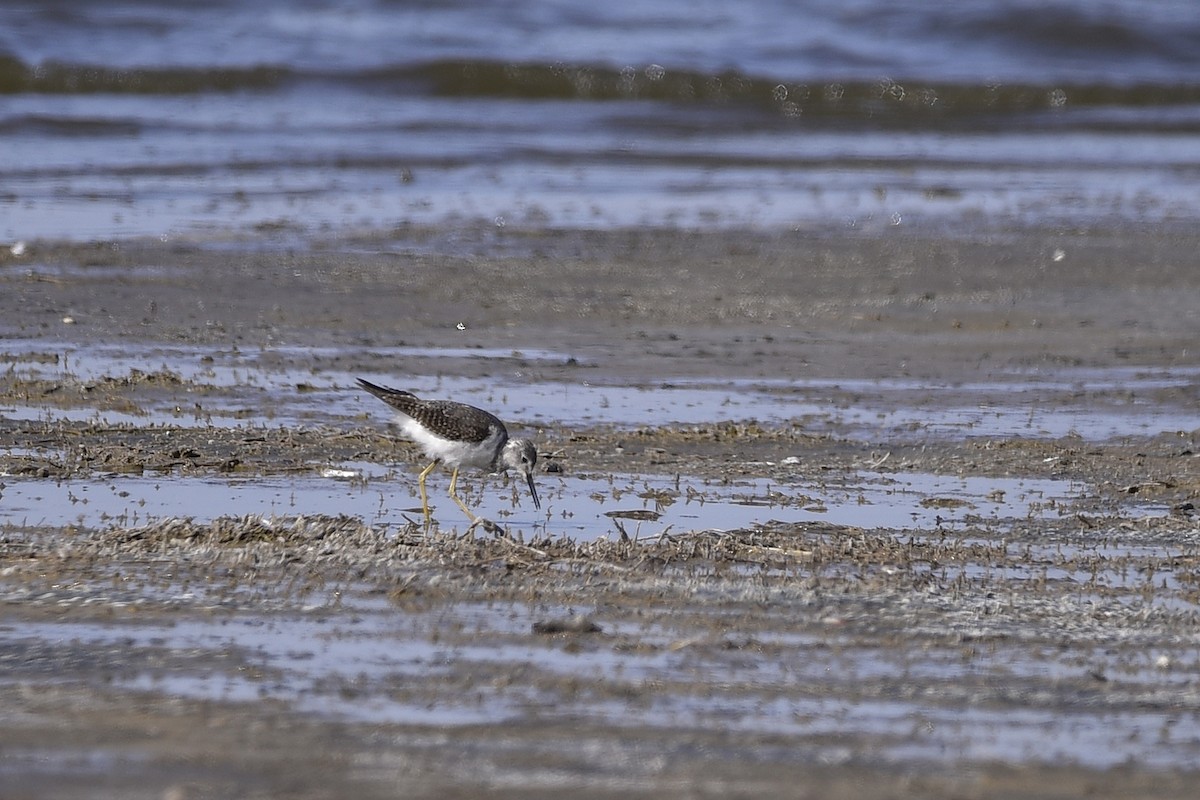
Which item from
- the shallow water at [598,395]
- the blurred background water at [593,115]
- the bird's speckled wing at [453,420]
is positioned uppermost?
the blurred background water at [593,115]

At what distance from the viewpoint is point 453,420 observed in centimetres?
794

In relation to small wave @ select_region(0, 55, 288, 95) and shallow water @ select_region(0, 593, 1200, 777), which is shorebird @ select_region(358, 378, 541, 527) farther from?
small wave @ select_region(0, 55, 288, 95)

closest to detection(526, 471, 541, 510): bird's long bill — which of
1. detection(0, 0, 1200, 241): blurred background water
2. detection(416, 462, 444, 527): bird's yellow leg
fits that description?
detection(416, 462, 444, 527): bird's yellow leg

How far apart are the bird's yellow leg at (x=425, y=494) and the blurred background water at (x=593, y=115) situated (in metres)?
7.51

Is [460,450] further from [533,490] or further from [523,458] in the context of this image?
[533,490]

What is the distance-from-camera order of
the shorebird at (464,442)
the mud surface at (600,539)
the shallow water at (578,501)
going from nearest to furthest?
1. the mud surface at (600,539)
2. the shallow water at (578,501)
3. the shorebird at (464,442)

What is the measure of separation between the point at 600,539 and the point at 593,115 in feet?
66.4

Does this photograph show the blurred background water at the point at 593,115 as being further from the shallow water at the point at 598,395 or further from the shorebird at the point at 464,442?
the shorebird at the point at 464,442

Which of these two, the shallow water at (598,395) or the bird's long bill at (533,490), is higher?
the shallow water at (598,395)

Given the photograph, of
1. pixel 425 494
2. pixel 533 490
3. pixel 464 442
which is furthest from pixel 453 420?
pixel 533 490

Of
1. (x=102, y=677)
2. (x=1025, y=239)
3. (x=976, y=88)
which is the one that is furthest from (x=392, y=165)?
(x=102, y=677)

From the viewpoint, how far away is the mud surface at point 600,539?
477 centimetres

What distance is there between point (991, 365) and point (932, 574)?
5.31 metres

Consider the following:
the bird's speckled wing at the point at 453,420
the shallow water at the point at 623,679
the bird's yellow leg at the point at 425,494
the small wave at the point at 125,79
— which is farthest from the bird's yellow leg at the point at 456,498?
the small wave at the point at 125,79
